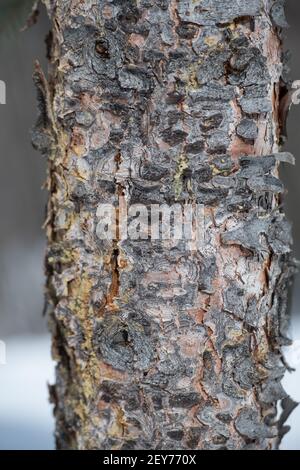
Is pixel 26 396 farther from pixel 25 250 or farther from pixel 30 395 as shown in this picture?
pixel 25 250

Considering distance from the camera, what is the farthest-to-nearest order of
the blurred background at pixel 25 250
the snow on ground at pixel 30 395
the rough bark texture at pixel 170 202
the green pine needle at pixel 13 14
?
the blurred background at pixel 25 250, the snow on ground at pixel 30 395, the green pine needle at pixel 13 14, the rough bark texture at pixel 170 202

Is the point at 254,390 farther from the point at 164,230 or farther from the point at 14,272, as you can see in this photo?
the point at 14,272

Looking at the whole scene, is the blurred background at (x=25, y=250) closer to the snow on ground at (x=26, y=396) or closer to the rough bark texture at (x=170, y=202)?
the snow on ground at (x=26, y=396)

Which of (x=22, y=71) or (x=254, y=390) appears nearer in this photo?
(x=254, y=390)

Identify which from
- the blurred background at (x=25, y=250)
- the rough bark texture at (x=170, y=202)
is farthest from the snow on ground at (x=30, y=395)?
the rough bark texture at (x=170, y=202)

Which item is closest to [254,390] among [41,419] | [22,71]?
[41,419]
